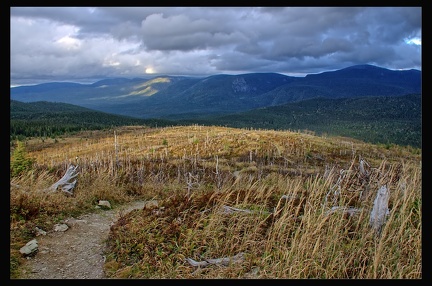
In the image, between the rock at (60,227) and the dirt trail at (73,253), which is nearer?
the dirt trail at (73,253)

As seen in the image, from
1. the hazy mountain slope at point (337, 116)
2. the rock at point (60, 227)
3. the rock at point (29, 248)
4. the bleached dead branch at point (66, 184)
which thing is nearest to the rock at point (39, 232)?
the rock at point (60, 227)

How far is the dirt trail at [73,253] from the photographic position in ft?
15.4

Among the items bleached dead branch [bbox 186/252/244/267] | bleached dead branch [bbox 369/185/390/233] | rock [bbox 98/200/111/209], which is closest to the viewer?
bleached dead branch [bbox 186/252/244/267]

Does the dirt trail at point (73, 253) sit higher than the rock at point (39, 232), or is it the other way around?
the rock at point (39, 232)

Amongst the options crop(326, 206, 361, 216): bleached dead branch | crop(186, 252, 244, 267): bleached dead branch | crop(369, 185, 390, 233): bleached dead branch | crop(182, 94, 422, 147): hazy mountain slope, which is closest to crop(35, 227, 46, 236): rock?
crop(186, 252, 244, 267): bleached dead branch

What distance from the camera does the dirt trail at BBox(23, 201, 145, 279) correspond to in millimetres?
4703

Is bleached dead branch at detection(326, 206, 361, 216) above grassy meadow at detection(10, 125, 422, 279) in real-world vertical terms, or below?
above

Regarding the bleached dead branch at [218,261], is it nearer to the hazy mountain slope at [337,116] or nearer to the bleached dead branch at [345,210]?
the bleached dead branch at [345,210]

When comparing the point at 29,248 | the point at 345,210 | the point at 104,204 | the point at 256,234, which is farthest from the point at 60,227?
the point at 345,210

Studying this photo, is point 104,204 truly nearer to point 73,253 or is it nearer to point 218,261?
point 73,253

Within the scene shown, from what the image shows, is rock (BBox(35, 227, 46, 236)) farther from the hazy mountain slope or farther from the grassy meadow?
the hazy mountain slope

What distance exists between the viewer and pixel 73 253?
17.4ft

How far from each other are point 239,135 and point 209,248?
109ft
